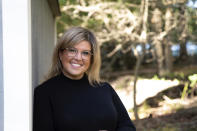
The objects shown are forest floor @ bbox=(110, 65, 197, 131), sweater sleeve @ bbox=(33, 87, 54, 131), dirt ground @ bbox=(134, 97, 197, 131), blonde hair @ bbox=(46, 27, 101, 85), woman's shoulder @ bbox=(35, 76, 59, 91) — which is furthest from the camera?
forest floor @ bbox=(110, 65, 197, 131)

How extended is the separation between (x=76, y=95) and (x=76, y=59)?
0.88ft

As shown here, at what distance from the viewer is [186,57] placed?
55.5 feet

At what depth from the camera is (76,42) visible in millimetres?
2385

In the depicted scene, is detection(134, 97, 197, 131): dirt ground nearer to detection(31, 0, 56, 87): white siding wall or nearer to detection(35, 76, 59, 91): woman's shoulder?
detection(31, 0, 56, 87): white siding wall

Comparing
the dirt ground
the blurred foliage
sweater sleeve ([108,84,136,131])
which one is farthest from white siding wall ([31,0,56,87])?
the blurred foliage

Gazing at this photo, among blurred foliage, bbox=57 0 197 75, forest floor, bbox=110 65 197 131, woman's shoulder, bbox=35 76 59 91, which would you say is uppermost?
blurred foliage, bbox=57 0 197 75

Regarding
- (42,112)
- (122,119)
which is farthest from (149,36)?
(42,112)

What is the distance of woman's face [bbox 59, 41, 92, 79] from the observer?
2402 mm

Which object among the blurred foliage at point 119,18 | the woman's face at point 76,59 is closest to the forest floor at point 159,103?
the blurred foliage at point 119,18

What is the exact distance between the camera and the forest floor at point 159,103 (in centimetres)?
684

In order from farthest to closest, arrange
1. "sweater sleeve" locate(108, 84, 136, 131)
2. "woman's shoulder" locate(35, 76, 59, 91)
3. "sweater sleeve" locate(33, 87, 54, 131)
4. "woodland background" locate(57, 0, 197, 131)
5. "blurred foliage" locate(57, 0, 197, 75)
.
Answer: "blurred foliage" locate(57, 0, 197, 75)
"woodland background" locate(57, 0, 197, 131)
"sweater sleeve" locate(108, 84, 136, 131)
"woman's shoulder" locate(35, 76, 59, 91)
"sweater sleeve" locate(33, 87, 54, 131)

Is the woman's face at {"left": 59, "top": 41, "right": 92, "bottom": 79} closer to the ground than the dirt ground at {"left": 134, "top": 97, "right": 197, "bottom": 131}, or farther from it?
farther from it

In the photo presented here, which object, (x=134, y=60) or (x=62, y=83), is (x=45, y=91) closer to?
(x=62, y=83)

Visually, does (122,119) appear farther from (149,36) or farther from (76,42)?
(149,36)
